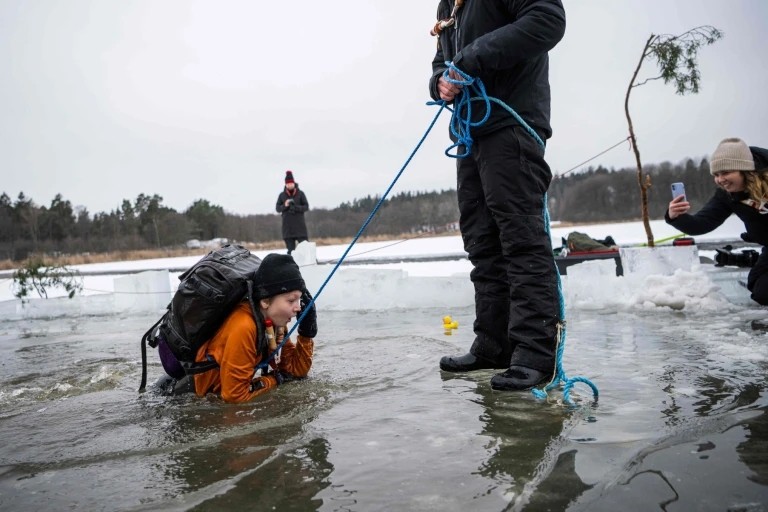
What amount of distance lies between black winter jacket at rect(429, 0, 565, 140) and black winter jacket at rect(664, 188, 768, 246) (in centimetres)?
202

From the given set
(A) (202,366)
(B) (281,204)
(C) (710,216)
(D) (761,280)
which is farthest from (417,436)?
(B) (281,204)

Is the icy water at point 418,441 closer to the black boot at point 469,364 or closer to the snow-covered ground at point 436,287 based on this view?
the black boot at point 469,364

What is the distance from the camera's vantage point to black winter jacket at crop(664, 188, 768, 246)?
4.21m

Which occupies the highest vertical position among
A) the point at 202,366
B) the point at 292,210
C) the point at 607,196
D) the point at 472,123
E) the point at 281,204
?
the point at 607,196

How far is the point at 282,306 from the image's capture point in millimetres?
3068

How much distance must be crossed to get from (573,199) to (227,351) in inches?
2208

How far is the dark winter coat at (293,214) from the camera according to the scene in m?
12.3

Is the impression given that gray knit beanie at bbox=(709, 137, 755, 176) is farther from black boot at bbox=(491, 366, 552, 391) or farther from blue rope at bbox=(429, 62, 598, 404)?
black boot at bbox=(491, 366, 552, 391)

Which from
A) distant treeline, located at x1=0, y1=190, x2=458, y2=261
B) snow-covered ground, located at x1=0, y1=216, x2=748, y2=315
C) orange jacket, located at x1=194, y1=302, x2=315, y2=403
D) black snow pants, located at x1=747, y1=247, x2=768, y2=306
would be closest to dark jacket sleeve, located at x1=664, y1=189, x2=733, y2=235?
black snow pants, located at x1=747, y1=247, x2=768, y2=306

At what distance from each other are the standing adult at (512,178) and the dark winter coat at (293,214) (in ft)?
31.1

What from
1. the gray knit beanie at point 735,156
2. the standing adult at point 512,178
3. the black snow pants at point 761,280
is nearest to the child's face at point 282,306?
the standing adult at point 512,178

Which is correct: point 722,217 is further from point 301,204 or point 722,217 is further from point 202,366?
point 301,204

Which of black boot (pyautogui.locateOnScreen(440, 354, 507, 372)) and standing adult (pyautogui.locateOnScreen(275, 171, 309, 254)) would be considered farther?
standing adult (pyautogui.locateOnScreen(275, 171, 309, 254))

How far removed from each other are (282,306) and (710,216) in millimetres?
3557
